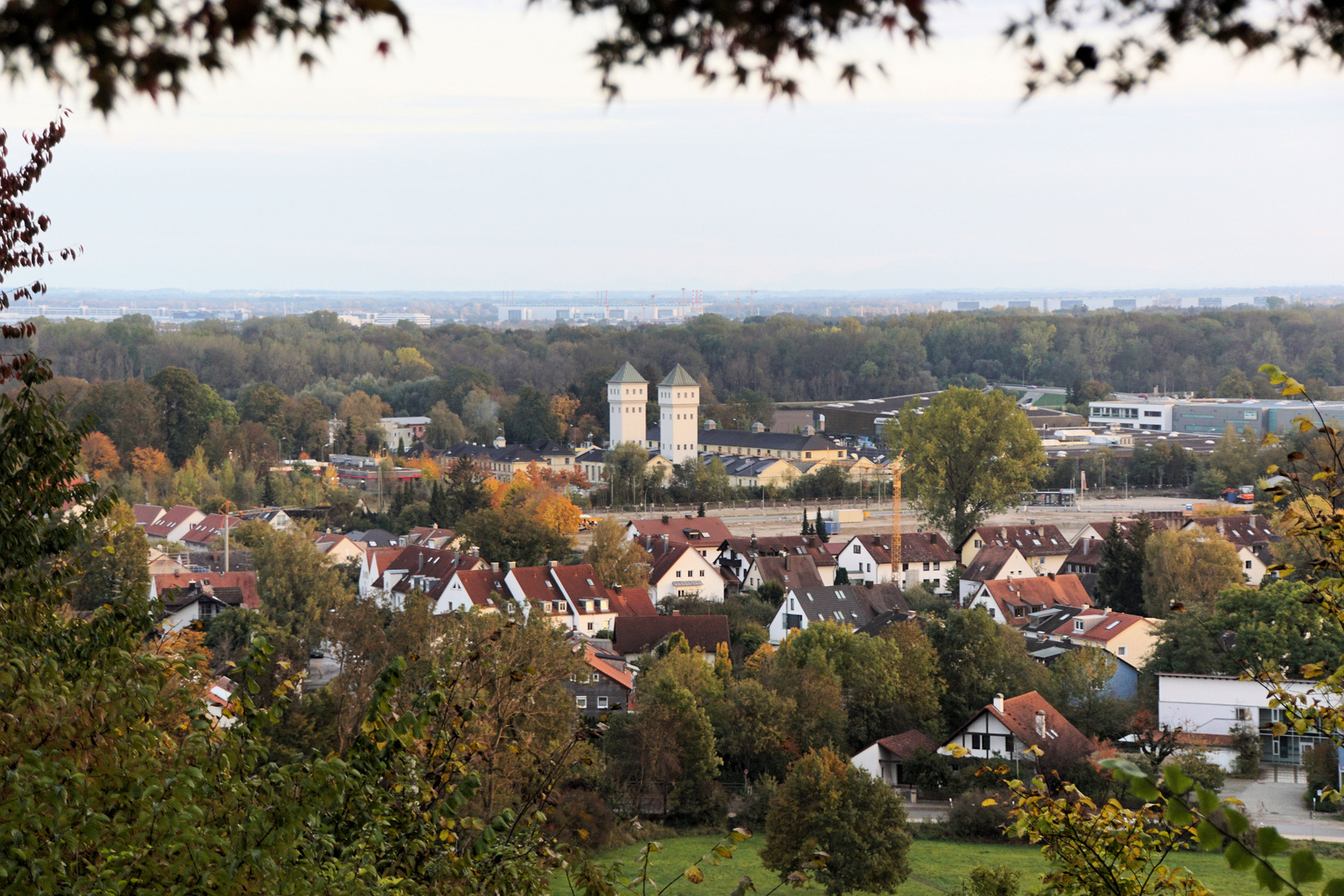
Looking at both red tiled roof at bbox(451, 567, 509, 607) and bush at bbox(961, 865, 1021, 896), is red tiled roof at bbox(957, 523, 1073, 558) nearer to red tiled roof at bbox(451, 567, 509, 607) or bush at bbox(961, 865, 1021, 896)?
red tiled roof at bbox(451, 567, 509, 607)

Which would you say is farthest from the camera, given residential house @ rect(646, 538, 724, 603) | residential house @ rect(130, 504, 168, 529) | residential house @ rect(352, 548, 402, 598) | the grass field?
residential house @ rect(130, 504, 168, 529)

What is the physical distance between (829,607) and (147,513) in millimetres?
25369

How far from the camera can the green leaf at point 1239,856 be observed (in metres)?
2.33

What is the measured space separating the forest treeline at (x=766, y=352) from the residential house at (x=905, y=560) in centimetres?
4774

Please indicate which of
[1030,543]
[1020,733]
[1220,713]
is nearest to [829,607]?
[1220,713]

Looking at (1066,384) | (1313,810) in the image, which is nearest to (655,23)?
(1313,810)

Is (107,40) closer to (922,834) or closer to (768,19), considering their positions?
(768,19)

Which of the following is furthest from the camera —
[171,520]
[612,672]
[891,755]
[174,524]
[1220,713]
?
→ [171,520]

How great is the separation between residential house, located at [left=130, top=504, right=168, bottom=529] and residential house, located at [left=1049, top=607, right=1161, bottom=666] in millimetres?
29658

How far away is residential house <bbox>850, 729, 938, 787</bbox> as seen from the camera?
21531 mm

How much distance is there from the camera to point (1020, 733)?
20797mm

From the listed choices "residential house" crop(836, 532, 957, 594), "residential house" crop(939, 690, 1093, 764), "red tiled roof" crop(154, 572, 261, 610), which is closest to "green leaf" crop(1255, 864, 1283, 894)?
"residential house" crop(939, 690, 1093, 764)

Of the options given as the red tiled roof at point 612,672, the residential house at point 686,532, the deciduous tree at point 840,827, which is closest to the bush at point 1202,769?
the deciduous tree at point 840,827

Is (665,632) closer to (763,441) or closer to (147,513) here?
(147,513)
